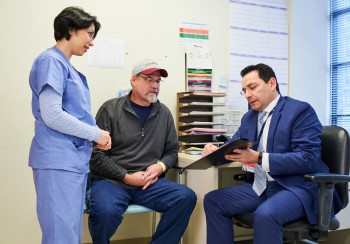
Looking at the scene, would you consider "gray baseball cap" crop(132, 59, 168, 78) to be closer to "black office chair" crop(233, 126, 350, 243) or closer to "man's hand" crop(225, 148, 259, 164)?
"man's hand" crop(225, 148, 259, 164)

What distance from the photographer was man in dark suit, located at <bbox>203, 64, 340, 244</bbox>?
183 centimetres

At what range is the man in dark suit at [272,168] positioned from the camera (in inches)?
72.0

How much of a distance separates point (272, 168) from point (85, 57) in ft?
4.98

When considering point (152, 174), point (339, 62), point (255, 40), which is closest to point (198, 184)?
point (152, 174)

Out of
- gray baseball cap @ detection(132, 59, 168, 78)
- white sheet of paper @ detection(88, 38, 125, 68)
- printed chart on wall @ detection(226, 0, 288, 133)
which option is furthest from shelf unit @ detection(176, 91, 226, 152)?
white sheet of paper @ detection(88, 38, 125, 68)

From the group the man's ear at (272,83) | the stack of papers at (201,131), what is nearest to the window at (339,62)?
the stack of papers at (201,131)

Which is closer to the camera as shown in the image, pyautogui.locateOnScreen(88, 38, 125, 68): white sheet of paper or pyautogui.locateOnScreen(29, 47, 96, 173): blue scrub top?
pyautogui.locateOnScreen(29, 47, 96, 173): blue scrub top

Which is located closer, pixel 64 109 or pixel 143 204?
pixel 64 109

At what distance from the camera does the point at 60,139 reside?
1640mm

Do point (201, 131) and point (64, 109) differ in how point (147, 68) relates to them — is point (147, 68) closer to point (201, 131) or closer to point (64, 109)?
point (201, 131)

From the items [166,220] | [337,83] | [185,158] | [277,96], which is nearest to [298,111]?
[277,96]

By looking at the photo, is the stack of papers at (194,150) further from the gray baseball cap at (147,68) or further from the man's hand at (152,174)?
the gray baseball cap at (147,68)

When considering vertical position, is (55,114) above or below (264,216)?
above

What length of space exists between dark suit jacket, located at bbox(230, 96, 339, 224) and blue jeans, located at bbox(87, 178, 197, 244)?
0.58 meters
